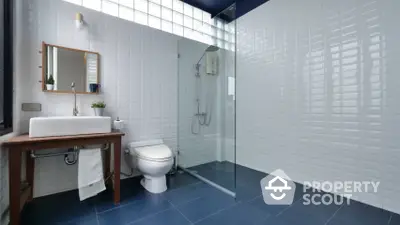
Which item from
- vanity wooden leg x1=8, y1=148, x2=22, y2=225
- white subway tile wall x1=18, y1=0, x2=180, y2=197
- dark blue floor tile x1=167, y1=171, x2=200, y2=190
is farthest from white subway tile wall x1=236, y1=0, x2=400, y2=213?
vanity wooden leg x1=8, y1=148, x2=22, y2=225

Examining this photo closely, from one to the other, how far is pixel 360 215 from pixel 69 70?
10.4 feet

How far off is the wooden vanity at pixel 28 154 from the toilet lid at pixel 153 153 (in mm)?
264

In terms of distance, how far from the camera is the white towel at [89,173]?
1.69m

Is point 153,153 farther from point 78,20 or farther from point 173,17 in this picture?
point 173,17

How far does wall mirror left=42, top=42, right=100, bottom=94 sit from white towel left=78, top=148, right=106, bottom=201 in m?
0.74

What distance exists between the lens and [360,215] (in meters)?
1.61

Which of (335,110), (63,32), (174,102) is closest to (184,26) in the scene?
(174,102)

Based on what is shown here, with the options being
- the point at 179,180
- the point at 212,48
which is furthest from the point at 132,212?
the point at 212,48

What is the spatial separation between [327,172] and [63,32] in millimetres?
3238

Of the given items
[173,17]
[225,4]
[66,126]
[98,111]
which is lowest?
[66,126]

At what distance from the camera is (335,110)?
1.93m

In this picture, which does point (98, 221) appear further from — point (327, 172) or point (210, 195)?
point (327, 172)

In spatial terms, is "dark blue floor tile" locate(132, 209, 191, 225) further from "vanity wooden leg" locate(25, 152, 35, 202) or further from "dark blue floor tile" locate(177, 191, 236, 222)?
"vanity wooden leg" locate(25, 152, 35, 202)

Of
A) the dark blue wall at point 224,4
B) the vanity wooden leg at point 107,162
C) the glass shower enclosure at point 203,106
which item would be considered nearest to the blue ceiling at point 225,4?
the dark blue wall at point 224,4
